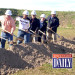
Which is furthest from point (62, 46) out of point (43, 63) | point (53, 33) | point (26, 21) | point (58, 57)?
point (58, 57)

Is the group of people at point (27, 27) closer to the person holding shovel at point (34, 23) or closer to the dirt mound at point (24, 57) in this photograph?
the person holding shovel at point (34, 23)

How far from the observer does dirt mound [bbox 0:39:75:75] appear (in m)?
6.63

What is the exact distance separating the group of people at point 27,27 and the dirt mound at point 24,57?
0.45 meters

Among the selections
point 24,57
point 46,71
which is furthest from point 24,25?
point 46,71

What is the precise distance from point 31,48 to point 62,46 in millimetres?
2332

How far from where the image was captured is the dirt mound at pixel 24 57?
6.63 metres

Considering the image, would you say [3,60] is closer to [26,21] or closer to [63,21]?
[26,21]

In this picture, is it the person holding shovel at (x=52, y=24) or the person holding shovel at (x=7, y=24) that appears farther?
the person holding shovel at (x=52, y=24)

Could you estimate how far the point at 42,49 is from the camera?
8203 mm

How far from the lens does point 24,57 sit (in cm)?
725

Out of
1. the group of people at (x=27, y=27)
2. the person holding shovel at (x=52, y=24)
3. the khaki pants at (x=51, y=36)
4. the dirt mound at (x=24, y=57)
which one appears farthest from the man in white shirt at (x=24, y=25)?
the khaki pants at (x=51, y=36)

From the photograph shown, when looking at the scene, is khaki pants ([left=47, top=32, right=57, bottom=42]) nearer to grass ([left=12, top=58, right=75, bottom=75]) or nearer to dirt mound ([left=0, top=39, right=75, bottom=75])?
dirt mound ([left=0, top=39, right=75, bottom=75])

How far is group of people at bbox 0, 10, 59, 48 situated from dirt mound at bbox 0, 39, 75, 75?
17.6 inches

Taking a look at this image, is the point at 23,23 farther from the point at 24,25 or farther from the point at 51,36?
the point at 51,36
